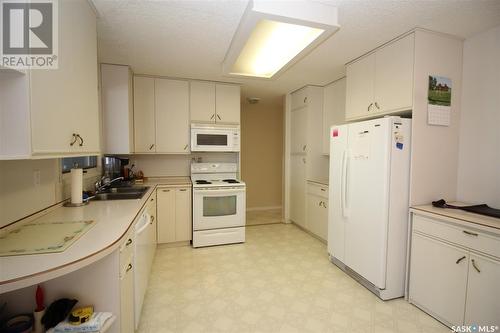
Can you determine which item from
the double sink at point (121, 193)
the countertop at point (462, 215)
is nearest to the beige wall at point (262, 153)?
the double sink at point (121, 193)

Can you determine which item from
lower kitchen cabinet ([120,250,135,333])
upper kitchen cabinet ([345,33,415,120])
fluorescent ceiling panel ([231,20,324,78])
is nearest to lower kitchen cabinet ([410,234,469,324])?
upper kitchen cabinet ([345,33,415,120])

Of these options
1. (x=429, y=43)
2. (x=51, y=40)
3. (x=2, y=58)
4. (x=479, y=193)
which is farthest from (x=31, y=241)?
(x=479, y=193)

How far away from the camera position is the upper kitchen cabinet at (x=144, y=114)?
331cm

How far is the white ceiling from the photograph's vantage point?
170cm

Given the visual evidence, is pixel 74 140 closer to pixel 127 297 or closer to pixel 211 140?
pixel 127 297

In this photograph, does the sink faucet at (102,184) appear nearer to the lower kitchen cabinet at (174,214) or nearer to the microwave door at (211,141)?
the lower kitchen cabinet at (174,214)

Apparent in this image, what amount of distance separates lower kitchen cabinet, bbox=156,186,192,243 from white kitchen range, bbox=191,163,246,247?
13 centimetres

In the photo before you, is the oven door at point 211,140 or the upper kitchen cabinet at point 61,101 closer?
the upper kitchen cabinet at point 61,101

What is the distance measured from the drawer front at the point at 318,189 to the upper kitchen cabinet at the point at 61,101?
2.80 meters

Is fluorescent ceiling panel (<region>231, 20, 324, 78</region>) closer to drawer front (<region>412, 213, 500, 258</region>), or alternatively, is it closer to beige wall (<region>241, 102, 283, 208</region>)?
drawer front (<region>412, 213, 500, 258</region>)

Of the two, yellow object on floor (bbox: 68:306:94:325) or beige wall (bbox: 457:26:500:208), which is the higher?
beige wall (bbox: 457:26:500:208)

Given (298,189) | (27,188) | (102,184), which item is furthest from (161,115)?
(298,189)

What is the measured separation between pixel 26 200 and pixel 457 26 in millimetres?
3529

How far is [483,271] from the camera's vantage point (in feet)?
5.25
